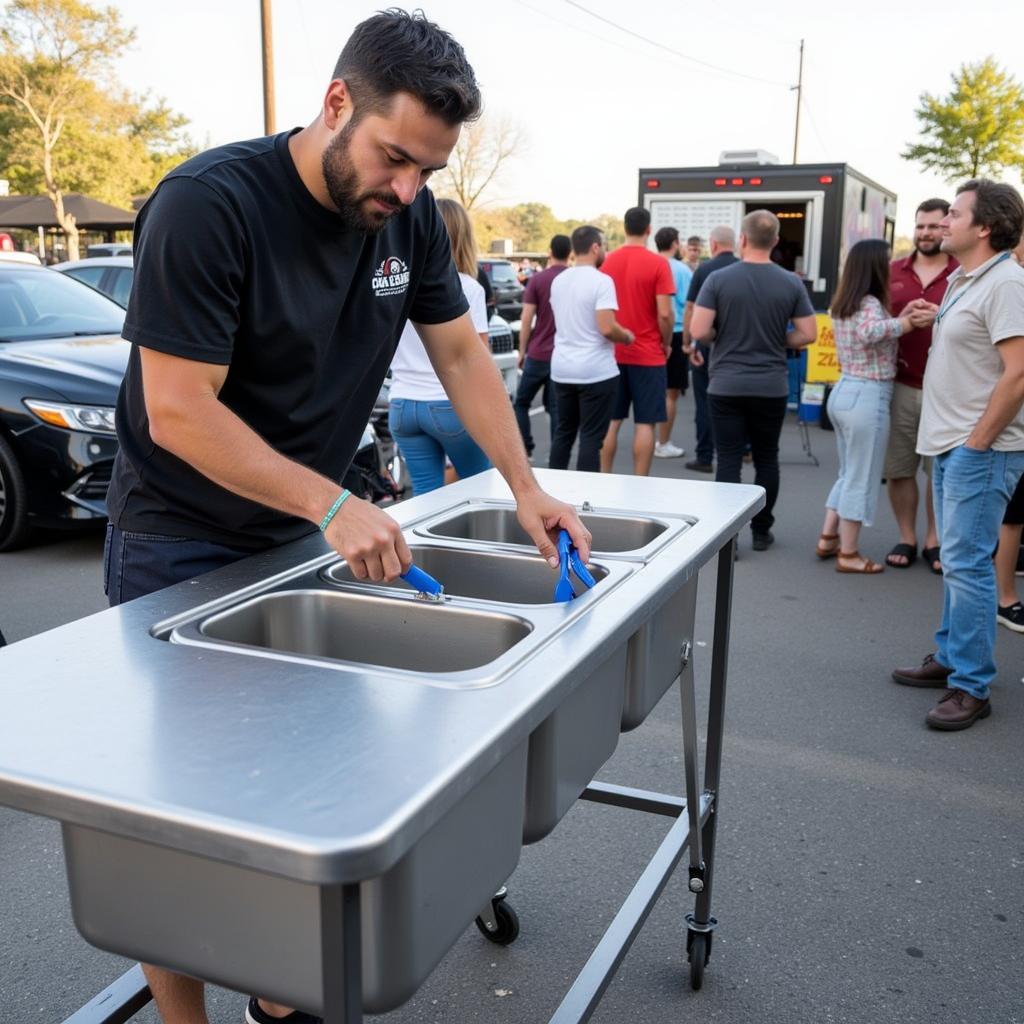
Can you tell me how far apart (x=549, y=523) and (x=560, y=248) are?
244 inches

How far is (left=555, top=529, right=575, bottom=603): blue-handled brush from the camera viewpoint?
1802 millimetres

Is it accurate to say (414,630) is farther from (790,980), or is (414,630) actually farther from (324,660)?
(790,980)

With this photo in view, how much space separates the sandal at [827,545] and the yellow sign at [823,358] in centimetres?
425

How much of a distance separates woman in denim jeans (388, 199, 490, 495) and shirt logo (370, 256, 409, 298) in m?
2.63

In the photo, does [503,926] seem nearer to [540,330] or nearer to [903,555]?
[903,555]

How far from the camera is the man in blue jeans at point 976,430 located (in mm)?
3770

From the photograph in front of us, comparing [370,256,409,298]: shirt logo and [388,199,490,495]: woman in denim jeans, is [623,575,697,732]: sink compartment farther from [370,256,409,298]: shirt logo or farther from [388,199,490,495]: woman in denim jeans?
[388,199,490,495]: woman in denim jeans

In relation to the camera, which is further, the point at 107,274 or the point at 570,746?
the point at 107,274

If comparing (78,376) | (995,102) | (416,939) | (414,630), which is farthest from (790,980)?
(995,102)

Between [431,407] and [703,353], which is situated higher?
[703,353]

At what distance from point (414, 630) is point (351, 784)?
0.68 m

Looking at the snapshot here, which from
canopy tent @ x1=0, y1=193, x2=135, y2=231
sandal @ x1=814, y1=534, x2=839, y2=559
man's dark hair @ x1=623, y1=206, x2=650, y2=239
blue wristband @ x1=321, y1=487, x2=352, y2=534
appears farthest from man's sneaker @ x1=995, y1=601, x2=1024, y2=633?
canopy tent @ x1=0, y1=193, x2=135, y2=231

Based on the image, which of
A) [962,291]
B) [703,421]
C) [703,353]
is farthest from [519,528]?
[703,353]

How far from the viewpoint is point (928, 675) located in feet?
14.0
